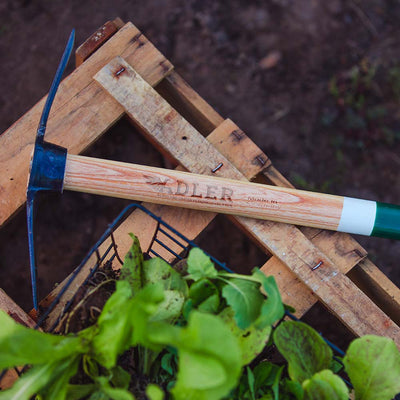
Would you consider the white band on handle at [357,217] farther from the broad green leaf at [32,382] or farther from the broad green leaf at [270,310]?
the broad green leaf at [32,382]

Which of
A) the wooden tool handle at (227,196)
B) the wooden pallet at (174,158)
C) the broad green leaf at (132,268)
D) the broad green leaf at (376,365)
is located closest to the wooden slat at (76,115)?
the wooden pallet at (174,158)

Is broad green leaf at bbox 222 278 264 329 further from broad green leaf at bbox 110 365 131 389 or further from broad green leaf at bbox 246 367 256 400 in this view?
broad green leaf at bbox 110 365 131 389

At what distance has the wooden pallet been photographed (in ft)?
2.82

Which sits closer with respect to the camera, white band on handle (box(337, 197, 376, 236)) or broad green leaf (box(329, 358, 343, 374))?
broad green leaf (box(329, 358, 343, 374))

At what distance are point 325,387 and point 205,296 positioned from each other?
22 cm

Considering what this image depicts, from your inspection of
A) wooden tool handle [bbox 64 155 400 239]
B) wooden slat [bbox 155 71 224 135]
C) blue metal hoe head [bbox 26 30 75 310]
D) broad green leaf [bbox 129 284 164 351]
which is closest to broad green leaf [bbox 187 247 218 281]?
broad green leaf [bbox 129 284 164 351]

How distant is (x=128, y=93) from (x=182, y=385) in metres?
0.60

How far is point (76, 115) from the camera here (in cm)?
89

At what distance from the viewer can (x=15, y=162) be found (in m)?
0.86

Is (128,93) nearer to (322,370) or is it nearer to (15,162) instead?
(15,162)

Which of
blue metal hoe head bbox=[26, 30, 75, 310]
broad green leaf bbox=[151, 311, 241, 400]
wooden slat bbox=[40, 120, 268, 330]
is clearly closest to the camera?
broad green leaf bbox=[151, 311, 241, 400]

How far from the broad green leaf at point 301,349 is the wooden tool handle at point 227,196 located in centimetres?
26

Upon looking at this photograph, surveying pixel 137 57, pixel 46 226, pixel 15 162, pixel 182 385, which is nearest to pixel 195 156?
pixel 137 57

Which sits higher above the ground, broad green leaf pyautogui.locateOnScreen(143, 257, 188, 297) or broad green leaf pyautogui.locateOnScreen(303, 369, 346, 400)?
broad green leaf pyautogui.locateOnScreen(143, 257, 188, 297)
